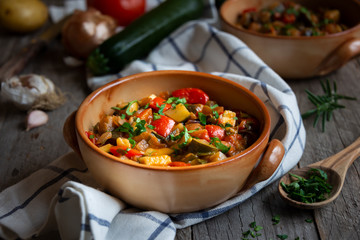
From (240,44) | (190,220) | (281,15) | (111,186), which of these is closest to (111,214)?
(111,186)

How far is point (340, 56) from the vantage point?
108 inches

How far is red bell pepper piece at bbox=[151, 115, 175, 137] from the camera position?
74.8 inches

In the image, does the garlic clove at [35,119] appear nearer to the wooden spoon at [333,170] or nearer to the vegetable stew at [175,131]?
the vegetable stew at [175,131]

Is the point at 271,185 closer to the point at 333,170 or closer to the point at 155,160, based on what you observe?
the point at 333,170

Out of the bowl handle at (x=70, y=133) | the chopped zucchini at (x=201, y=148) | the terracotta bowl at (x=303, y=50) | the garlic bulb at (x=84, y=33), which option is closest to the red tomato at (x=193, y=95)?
the chopped zucchini at (x=201, y=148)

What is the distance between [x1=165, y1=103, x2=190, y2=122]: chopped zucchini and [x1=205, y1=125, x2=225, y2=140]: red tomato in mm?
132

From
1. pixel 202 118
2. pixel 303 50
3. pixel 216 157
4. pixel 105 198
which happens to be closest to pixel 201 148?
pixel 216 157

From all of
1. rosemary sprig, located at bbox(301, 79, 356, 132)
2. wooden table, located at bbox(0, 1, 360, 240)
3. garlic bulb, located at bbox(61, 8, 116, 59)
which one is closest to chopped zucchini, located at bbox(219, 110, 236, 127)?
wooden table, located at bbox(0, 1, 360, 240)

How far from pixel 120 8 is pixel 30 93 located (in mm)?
1316

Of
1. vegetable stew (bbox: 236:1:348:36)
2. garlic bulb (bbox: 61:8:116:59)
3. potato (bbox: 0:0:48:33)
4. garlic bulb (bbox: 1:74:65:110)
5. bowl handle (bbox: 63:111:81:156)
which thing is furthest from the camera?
→ potato (bbox: 0:0:48:33)

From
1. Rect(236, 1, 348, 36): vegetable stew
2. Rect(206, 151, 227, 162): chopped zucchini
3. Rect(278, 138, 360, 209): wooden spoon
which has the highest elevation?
Rect(206, 151, 227, 162): chopped zucchini

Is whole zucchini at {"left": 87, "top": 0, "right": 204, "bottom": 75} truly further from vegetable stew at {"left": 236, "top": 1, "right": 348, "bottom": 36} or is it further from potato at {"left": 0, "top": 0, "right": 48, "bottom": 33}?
potato at {"left": 0, "top": 0, "right": 48, "bottom": 33}

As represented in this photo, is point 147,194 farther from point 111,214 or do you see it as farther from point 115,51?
point 115,51

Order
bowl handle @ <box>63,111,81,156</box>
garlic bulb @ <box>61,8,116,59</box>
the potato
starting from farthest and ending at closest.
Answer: the potato < garlic bulb @ <box>61,8,116,59</box> < bowl handle @ <box>63,111,81,156</box>
